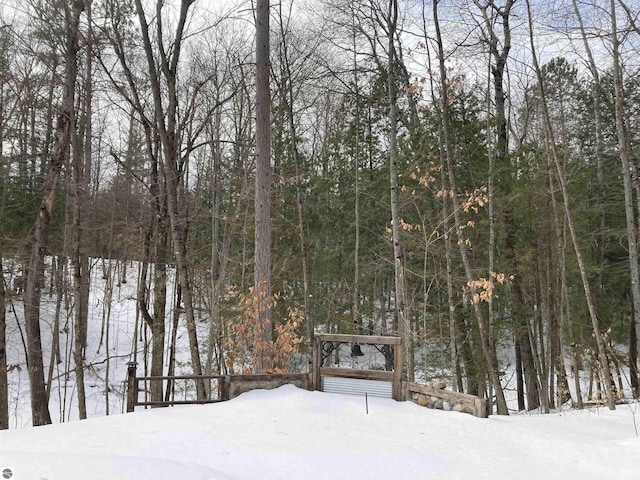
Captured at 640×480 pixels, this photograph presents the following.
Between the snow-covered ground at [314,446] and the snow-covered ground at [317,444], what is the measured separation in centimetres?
1

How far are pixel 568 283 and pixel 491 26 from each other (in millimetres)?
7629

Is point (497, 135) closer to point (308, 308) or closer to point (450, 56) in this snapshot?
point (450, 56)

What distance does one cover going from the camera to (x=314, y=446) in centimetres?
455

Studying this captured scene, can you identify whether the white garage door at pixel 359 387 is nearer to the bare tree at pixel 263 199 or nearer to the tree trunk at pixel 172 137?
the bare tree at pixel 263 199

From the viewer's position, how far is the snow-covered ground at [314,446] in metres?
3.57

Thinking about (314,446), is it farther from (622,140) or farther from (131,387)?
(622,140)

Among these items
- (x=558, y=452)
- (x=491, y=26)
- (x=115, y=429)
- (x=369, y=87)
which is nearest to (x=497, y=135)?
(x=491, y=26)

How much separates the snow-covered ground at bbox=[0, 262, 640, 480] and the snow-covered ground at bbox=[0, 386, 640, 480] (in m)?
0.01

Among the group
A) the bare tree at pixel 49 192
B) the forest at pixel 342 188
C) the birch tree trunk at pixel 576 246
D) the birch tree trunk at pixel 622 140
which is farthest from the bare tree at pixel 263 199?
the birch tree trunk at pixel 622 140

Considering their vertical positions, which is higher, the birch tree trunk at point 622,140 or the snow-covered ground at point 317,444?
the birch tree trunk at point 622,140

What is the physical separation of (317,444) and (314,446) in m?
0.07

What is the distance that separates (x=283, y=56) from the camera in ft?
41.5

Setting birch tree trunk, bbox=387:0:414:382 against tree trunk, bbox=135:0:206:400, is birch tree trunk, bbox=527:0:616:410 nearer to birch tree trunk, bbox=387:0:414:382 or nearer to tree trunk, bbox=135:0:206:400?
birch tree trunk, bbox=387:0:414:382

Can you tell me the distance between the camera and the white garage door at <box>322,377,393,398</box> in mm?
6805
